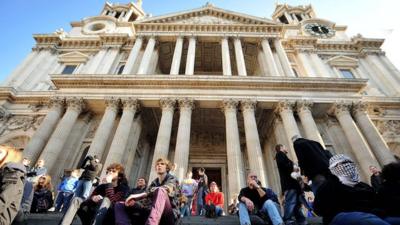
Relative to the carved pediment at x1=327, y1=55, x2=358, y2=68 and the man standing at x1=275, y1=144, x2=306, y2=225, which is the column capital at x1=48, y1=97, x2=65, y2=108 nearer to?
the man standing at x1=275, y1=144, x2=306, y2=225

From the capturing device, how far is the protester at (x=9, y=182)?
124 inches

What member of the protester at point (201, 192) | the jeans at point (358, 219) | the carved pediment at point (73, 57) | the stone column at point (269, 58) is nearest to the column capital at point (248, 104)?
the stone column at point (269, 58)

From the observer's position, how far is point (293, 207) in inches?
224

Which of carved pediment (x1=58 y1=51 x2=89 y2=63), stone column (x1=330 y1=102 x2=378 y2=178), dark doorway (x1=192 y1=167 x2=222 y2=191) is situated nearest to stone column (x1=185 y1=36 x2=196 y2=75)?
dark doorway (x1=192 y1=167 x2=222 y2=191)

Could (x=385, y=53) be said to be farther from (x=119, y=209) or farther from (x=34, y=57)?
(x=34, y=57)

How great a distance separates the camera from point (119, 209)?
150 inches

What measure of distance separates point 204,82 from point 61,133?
8.99m

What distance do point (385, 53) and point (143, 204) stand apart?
27.1 m

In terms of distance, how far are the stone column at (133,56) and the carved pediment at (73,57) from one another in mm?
5343

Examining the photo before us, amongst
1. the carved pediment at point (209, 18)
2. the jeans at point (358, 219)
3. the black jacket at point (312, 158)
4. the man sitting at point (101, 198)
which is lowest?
the jeans at point (358, 219)

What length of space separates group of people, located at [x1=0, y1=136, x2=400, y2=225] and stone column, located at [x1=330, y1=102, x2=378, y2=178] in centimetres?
552

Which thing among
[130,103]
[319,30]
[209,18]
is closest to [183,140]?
[130,103]

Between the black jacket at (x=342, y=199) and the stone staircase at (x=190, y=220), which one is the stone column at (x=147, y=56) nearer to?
the stone staircase at (x=190, y=220)

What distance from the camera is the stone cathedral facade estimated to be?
13773mm
